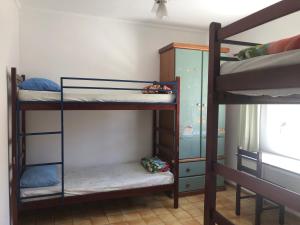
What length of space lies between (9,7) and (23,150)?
66.2 inches

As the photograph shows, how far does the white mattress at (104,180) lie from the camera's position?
2.57 meters

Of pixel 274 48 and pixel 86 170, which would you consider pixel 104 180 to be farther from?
pixel 274 48

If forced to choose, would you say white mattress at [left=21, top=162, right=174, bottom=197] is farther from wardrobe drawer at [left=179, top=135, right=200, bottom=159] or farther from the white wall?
wardrobe drawer at [left=179, top=135, right=200, bottom=159]

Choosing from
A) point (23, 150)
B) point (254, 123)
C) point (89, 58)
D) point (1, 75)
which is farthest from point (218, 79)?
point (23, 150)

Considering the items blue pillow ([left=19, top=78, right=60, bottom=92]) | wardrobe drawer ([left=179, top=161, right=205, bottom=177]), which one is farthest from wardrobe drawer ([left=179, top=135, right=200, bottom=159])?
blue pillow ([left=19, top=78, right=60, bottom=92])

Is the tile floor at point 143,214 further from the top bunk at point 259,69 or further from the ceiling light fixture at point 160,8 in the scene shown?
the ceiling light fixture at point 160,8

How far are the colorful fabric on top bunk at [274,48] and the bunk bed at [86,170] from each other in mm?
1517

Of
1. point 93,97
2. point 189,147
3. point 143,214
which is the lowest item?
point 143,214

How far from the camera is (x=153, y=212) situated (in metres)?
2.97

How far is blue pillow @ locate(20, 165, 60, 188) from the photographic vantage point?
8.14 feet

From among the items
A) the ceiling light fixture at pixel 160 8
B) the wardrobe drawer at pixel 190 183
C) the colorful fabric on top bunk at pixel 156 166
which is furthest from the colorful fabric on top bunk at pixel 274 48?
the wardrobe drawer at pixel 190 183

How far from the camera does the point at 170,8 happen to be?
299 cm

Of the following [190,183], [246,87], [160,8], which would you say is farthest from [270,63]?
[190,183]

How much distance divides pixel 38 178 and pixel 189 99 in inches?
84.3
